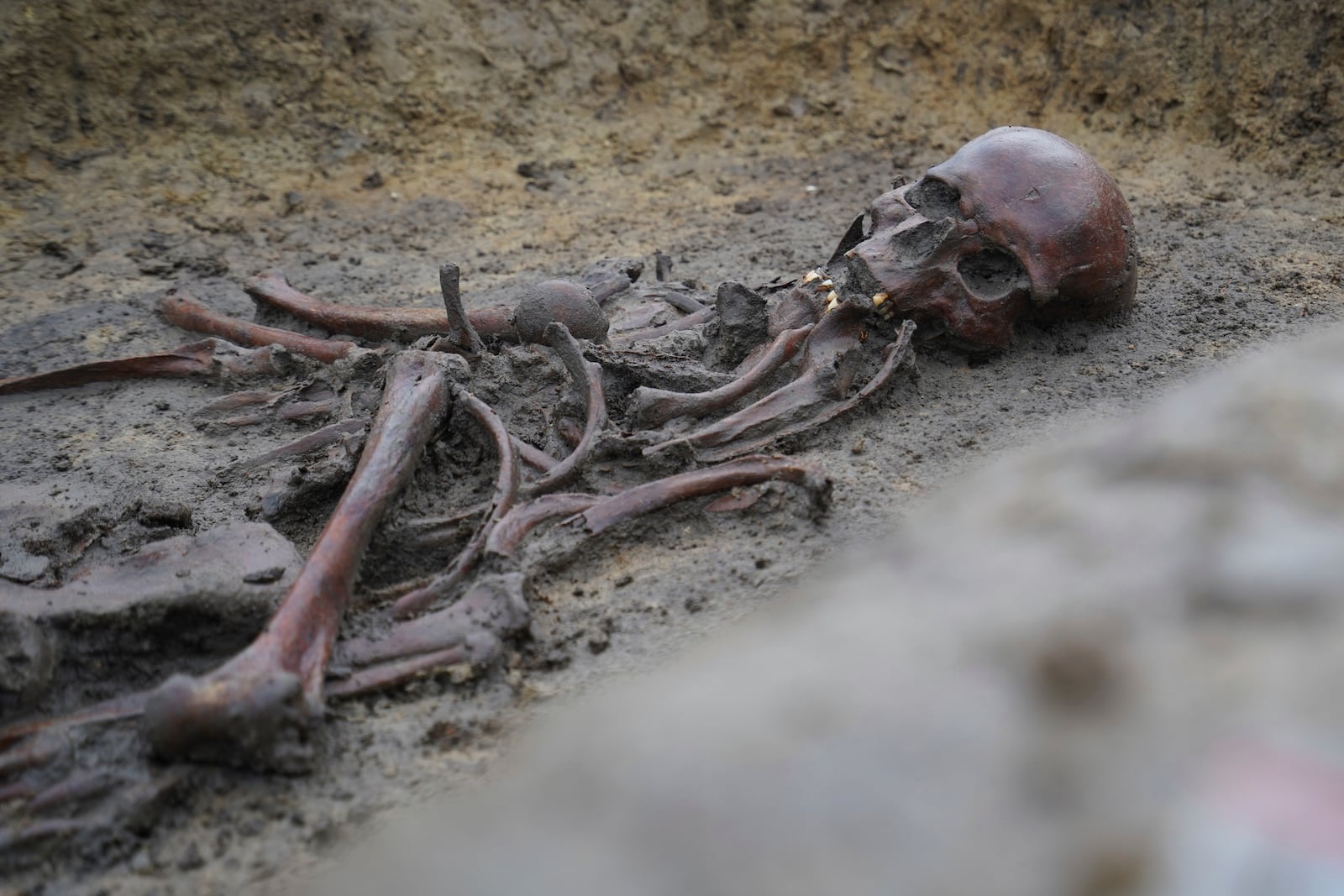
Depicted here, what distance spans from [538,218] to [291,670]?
4.07 m

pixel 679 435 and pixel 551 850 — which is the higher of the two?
pixel 551 850

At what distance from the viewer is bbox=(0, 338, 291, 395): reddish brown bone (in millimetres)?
3896

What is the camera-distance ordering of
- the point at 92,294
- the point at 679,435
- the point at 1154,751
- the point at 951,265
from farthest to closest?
the point at 92,294 → the point at 951,265 → the point at 679,435 → the point at 1154,751

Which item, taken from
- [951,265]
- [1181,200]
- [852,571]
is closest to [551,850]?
[852,571]

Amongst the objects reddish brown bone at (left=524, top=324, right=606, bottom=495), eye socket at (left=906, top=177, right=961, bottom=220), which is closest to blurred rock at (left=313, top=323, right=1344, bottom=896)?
reddish brown bone at (left=524, top=324, right=606, bottom=495)

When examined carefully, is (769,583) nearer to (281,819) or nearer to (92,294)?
(281,819)

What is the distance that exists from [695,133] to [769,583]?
15.0 ft

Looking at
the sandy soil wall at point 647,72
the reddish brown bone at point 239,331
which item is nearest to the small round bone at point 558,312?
the reddish brown bone at point 239,331

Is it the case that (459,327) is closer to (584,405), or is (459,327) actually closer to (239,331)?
(584,405)

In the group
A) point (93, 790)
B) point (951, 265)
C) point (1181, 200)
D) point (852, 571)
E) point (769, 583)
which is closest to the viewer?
point (852, 571)

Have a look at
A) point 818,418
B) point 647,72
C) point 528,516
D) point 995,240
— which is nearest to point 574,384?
point 528,516

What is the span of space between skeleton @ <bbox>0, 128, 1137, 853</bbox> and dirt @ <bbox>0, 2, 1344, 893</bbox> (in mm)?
92

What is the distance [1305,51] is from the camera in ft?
17.2

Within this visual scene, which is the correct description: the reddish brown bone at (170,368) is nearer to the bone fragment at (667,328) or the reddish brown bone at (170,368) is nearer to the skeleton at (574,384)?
the skeleton at (574,384)
